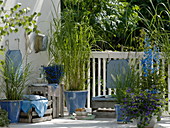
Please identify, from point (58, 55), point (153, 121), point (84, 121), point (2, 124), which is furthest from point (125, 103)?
point (58, 55)

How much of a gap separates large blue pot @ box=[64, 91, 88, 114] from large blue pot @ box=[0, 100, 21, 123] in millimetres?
1272

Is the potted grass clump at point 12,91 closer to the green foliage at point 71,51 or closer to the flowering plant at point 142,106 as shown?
the green foliage at point 71,51

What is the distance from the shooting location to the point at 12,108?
5.96 meters

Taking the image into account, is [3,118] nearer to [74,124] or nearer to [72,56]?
A: [74,124]

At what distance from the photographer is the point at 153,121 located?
5.80m

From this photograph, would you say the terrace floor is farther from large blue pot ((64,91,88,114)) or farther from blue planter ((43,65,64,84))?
blue planter ((43,65,64,84))

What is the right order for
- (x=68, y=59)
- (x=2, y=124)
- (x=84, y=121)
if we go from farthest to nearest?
(x=68, y=59) < (x=84, y=121) < (x=2, y=124)

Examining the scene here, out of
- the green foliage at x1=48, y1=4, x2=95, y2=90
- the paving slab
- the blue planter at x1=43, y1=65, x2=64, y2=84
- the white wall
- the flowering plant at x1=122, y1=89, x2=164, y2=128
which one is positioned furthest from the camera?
the green foliage at x1=48, y1=4, x2=95, y2=90

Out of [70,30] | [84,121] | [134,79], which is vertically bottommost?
[84,121]

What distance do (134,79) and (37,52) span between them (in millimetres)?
1918

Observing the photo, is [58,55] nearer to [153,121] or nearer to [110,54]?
[110,54]

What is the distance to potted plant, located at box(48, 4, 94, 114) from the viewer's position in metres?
7.14

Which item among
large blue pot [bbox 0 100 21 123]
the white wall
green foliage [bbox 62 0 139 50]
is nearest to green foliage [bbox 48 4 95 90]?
the white wall

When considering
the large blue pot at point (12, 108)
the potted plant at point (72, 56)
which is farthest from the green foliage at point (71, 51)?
the large blue pot at point (12, 108)
